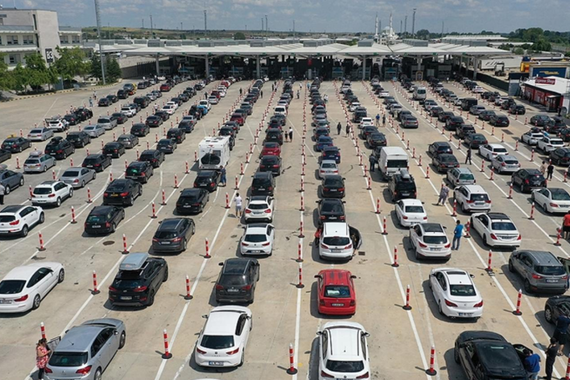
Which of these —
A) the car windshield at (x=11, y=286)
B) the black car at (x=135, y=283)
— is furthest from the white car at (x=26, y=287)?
the black car at (x=135, y=283)

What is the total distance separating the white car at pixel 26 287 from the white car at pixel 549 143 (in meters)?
36.8

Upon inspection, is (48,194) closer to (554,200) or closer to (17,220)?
(17,220)

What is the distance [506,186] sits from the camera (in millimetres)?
33750

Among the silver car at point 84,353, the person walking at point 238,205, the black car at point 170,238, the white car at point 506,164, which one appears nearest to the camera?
the silver car at point 84,353

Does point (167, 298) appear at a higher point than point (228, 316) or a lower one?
A: lower

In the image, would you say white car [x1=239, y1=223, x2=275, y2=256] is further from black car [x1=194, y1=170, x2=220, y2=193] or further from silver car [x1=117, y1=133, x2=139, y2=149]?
silver car [x1=117, y1=133, x2=139, y2=149]

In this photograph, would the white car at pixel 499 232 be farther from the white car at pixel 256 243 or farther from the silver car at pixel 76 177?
the silver car at pixel 76 177

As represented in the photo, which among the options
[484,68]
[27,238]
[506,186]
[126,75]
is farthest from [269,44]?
[27,238]

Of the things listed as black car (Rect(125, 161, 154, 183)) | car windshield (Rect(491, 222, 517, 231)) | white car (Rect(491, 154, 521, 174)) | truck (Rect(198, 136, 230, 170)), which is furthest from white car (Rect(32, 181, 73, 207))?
white car (Rect(491, 154, 521, 174))

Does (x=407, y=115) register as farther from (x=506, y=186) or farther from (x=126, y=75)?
(x=126, y=75)

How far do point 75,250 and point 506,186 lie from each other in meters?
25.6

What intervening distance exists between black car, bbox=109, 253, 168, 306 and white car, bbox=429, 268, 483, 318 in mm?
10135

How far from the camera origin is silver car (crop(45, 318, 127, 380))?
13.8m

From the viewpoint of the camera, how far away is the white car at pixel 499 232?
2342cm
